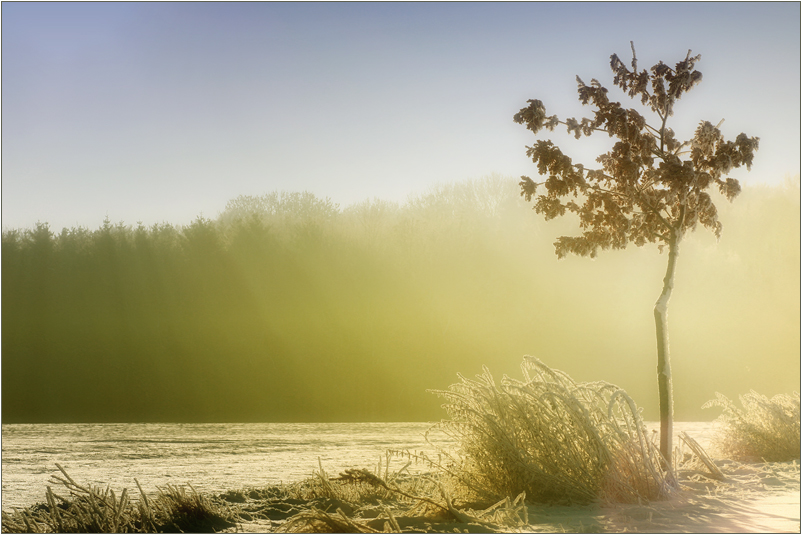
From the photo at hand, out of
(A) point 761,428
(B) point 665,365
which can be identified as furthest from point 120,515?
(A) point 761,428

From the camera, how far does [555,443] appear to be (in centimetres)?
626

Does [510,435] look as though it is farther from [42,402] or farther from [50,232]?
[50,232]

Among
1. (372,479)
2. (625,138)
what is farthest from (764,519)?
(625,138)

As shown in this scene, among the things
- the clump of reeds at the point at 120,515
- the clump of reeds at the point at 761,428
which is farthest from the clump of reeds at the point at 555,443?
the clump of reeds at the point at 761,428

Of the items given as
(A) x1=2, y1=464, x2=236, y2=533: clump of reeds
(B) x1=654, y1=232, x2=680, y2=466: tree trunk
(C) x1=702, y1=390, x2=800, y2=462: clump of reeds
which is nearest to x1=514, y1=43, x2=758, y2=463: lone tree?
(B) x1=654, y1=232, x2=680, y2=466: tree trunk

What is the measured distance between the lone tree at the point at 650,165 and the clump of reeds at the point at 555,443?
1.72 meters

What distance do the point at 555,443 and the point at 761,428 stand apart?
564 centimetres

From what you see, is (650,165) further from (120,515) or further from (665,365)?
(120,515)

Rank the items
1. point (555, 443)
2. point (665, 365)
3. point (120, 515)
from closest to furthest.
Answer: point (120, 515) → point (555, 443) → point (665, 365)

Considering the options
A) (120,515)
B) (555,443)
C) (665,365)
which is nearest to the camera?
(120,515)

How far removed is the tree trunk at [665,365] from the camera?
770 centimetres

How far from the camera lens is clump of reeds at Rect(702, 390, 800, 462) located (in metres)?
9.75

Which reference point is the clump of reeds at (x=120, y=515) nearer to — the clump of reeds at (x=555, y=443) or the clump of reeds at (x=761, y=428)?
the clump of reeds at (x=555, y=443)

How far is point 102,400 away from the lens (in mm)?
33500
